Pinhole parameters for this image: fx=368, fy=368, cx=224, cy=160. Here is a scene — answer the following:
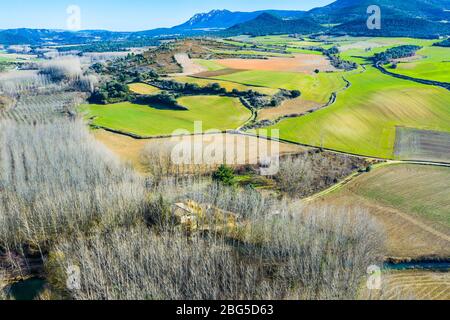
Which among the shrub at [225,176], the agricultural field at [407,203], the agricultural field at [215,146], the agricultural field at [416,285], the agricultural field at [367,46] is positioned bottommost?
the agricultural field at [416,285]

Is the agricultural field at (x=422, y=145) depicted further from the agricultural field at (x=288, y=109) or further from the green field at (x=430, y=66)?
the green field at (x=430, y=66)

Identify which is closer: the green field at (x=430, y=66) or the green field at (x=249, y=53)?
the green field at (x=430, y=66)

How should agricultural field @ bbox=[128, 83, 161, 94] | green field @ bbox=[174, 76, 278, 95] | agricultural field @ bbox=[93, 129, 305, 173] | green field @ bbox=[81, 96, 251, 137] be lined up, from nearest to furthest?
agricultural field @ bbox=[93, 129, 305, 173] < green field @ bbox=[81, 96, 251, 137] < green field @ bbox=[174, 76, 278, 95] < agricultural field @ bbox=[128, 83, 161, 94]

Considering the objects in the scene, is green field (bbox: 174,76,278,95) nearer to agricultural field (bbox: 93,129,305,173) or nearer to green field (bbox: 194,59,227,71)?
green field (bbox: 194,59,227,71)

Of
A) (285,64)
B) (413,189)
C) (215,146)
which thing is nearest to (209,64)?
(285,64)

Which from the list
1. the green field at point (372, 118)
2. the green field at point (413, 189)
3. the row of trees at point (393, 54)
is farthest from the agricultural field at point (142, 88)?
the row of trees at point (393, 54)

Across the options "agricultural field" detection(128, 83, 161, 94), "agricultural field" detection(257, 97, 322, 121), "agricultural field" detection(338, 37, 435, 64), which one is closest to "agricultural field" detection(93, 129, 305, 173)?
"agricultural field" detection(257, 97, 322, 121)
